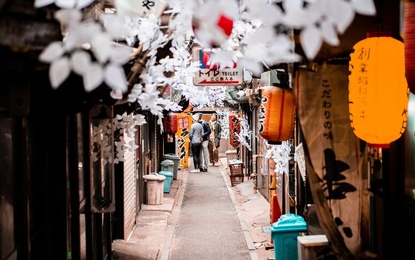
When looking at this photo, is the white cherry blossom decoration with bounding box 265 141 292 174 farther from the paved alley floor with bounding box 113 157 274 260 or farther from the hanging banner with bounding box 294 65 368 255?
the hanging banner with bounding box 294 65 368 255

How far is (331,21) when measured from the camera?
8.13ft

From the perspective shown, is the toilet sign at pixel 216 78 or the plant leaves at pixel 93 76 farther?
the toilet sign at pixel 216 78

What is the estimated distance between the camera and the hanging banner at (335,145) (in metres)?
5.73

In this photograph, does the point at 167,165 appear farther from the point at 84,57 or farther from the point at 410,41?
the point at 84,57

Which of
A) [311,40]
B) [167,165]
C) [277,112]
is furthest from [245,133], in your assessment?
[311,40]

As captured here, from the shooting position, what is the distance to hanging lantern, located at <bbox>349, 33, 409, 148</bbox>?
4539mm

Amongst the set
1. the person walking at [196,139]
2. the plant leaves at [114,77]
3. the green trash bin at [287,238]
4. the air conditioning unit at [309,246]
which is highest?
the plant leaves at [114,77]

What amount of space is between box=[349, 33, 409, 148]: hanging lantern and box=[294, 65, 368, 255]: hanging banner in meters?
1.13

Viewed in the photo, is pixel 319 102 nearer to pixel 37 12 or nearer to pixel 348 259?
pixel 348 259

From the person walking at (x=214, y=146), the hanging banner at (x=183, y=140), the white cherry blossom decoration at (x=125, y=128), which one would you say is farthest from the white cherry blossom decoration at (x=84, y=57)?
the person walking at (x=214, y=146)

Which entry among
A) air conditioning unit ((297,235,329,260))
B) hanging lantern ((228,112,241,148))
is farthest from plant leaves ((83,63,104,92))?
hanging lantern ((228,112,241,148))

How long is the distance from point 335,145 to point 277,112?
3231 millimetres

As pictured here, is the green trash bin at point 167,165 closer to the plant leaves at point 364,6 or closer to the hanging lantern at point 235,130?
the hanging lantern at point 235,130

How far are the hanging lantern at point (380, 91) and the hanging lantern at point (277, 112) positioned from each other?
14.2 ft
